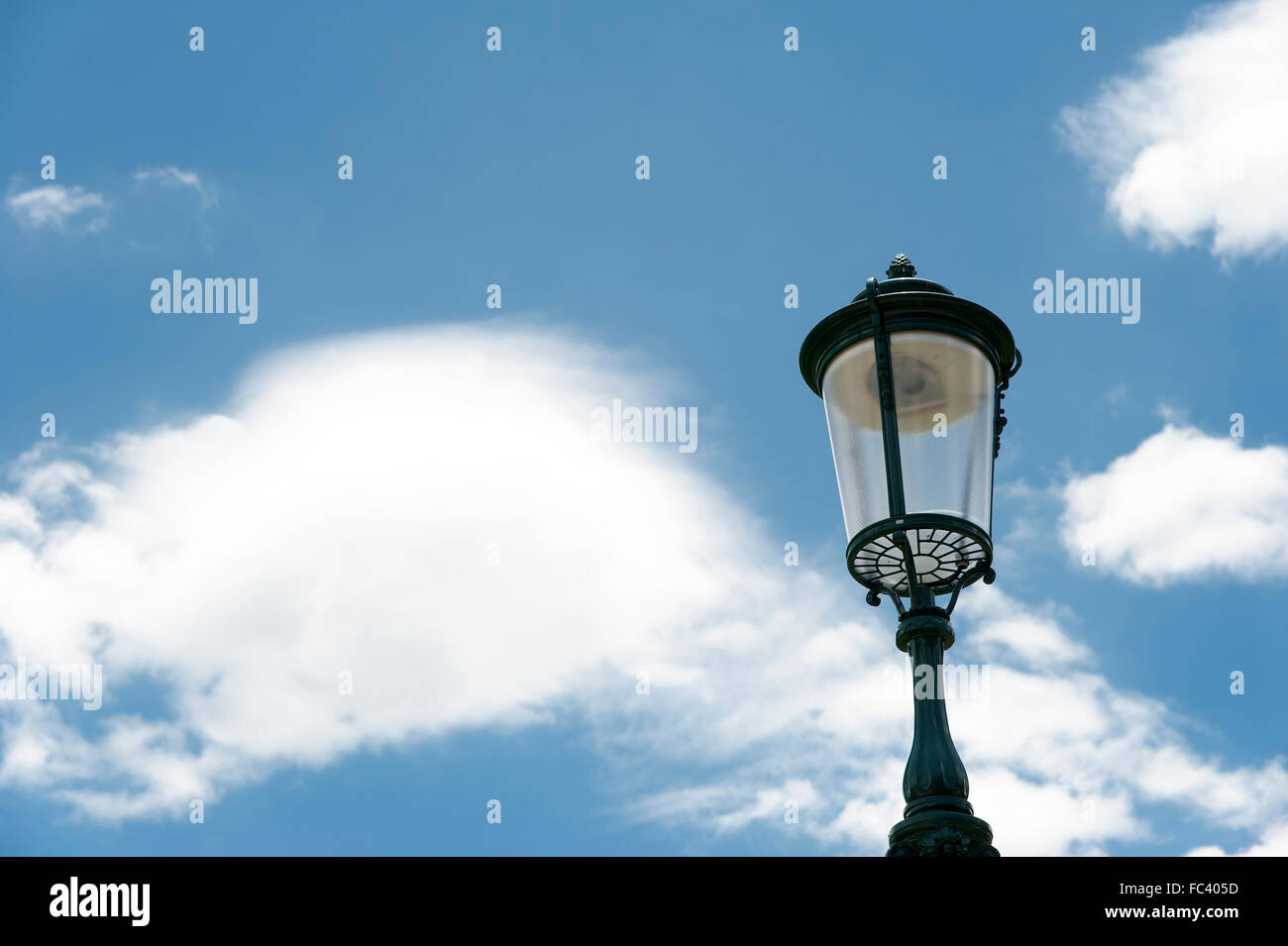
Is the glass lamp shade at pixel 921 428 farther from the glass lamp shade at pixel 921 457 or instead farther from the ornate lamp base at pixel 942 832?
the ornate lamp base at pixel 942 832

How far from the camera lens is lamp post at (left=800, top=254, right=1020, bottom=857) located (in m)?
7.14

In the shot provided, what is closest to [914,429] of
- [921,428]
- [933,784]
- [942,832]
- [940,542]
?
[921,428]

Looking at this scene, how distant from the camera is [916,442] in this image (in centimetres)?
725

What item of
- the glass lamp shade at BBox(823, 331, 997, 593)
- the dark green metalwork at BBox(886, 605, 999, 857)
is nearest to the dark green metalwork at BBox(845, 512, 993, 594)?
the glass lamp shade at BBox(823, 331, 997, 593)

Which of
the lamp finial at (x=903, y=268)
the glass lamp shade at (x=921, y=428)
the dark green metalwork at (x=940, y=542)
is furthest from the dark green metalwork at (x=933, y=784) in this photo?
the lamp finial at (x=903, y=268)

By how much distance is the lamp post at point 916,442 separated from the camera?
23.4 ft

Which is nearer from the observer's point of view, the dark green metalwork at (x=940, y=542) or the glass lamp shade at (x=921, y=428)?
the dark green metalwork at (x=940, y=542)
